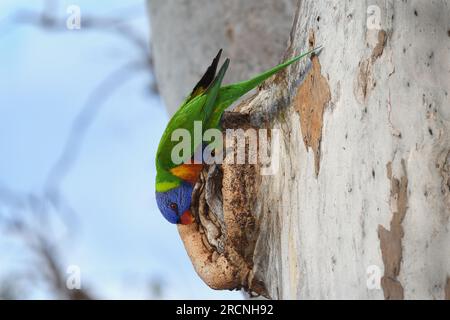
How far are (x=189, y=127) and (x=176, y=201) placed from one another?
14.9 inches

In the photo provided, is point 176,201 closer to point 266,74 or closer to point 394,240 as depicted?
point 266,74

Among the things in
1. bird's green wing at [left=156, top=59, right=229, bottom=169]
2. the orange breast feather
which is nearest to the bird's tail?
bird's green wing at [left=156, top=59, right=229, bottom=169]

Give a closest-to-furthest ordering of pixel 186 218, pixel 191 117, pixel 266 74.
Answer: pixel 266 74
pixel 186 218
pixel 191 117

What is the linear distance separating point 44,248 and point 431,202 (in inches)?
187

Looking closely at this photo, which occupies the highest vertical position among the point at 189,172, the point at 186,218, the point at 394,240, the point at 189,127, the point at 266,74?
the point at 266,74

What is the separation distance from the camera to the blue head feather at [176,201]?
319cm

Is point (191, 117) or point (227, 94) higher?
point (227, 94)

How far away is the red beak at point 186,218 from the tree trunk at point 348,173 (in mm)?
203

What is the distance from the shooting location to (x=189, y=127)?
129 inches

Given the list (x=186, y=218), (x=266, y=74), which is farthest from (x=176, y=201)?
(x=266, y=74)

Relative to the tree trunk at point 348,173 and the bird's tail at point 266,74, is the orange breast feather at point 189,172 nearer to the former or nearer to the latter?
the tree trunk at point 348,173

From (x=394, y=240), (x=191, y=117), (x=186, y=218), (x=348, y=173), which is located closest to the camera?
(x=394, y=240)

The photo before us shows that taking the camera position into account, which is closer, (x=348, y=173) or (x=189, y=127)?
(x=348, y=173)
